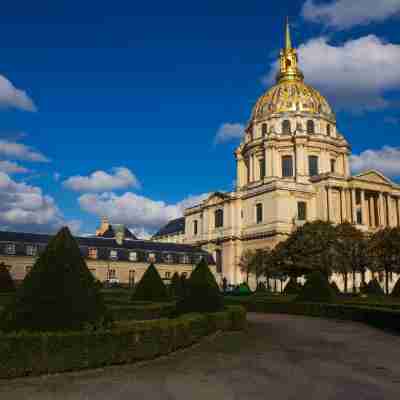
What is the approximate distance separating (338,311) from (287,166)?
5945 cm

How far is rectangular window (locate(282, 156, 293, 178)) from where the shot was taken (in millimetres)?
85188

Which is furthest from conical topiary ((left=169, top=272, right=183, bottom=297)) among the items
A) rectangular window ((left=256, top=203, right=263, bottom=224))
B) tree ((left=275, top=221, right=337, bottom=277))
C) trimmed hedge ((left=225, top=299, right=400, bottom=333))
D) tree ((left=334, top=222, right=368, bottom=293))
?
rectangular window ((left=256, top=203, right=263, bottom=224))

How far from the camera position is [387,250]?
168 feet

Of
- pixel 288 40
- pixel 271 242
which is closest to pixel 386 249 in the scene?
pixel 271 242

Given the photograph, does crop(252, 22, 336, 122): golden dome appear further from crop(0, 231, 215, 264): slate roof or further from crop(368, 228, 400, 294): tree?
crop(368, 228, 400, 294): tree

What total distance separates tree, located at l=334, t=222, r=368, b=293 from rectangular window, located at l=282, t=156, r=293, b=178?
3003cm

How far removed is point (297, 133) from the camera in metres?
84.2

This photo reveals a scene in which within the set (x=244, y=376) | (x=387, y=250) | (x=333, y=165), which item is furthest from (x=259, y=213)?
(x=244, y=376)

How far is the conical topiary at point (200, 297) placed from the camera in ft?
66.7

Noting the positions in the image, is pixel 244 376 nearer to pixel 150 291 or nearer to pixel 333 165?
pixel 150 291

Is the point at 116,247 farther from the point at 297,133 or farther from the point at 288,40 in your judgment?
the point at 288,40

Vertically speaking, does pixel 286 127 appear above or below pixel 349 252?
above

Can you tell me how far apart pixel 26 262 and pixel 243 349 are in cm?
5776

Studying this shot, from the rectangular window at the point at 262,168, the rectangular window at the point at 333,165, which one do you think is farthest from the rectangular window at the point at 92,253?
the rectangular window at the point at 333,165
